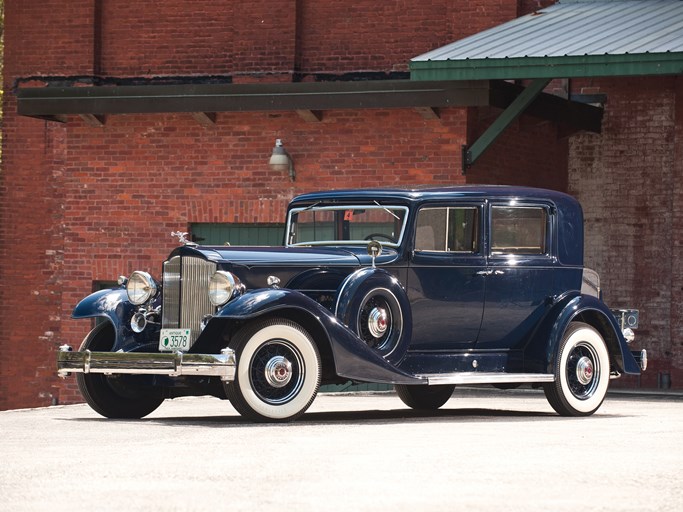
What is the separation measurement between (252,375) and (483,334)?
2.22m

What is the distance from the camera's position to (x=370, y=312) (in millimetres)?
11320

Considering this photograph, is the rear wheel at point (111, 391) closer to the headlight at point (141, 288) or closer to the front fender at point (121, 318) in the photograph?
the front fender at point (121, 318)

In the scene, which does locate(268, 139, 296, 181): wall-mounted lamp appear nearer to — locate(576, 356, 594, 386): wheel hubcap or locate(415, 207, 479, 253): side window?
locate(415, 207, 479, 253): side window

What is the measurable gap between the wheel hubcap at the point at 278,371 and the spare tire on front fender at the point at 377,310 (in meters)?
0.60

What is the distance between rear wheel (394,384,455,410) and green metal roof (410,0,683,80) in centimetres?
374

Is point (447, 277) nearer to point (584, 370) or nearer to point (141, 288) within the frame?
point (584, 370)

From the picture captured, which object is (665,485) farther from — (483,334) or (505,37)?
(505,37)

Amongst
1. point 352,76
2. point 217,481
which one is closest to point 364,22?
point 352,76

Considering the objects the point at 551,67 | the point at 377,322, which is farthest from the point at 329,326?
the point at 551,67

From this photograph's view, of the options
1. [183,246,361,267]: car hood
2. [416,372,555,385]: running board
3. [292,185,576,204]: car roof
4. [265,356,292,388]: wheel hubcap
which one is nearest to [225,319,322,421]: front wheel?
[265,356,292,388]: wheel hubcap

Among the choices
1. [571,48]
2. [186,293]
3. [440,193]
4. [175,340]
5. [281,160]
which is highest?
[571,48]

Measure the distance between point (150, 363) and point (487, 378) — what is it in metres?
2.65

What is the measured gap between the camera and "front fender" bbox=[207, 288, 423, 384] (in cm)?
1060

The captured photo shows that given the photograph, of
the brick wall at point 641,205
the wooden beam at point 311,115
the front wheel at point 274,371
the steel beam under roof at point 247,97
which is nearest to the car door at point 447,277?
the front wheel at point 274,371
